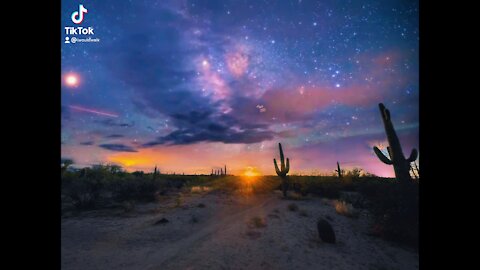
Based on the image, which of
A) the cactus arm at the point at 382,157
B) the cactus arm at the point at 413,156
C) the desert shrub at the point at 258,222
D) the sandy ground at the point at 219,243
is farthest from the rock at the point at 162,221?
the cactus arm at the point at 413,156

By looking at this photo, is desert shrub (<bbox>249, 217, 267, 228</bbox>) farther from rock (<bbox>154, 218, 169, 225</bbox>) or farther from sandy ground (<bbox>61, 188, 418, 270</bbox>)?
rock (<bbox>154, 218, 169, 225</bbox>)

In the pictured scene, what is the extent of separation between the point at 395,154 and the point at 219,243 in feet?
27.4

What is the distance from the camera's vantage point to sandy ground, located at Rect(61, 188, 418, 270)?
274 inches

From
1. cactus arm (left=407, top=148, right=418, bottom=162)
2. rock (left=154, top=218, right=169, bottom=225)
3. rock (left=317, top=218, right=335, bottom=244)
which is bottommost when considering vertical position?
rock (left=317, top=218, right=335, bottom=244)

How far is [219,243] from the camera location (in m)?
8.13

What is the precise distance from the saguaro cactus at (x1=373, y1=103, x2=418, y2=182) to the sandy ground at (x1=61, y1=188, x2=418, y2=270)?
2583mm

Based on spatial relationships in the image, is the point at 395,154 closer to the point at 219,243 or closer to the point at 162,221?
the point at 219,243

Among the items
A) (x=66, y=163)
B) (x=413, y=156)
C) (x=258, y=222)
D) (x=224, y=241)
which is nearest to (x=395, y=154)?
(x=413, y=156)

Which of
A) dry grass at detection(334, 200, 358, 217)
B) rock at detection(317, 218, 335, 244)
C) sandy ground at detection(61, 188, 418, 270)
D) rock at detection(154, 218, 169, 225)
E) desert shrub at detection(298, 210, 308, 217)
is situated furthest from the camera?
desert shrub at detection(298, 210, 308, 217)

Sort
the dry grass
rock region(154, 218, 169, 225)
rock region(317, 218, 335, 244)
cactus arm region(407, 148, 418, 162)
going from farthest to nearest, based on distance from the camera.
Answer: the dry grass → cactus arm region(407, 148, 418, 162) → rock region(154, 218, 169, 225) → rock region(317, 218, 335, 244)

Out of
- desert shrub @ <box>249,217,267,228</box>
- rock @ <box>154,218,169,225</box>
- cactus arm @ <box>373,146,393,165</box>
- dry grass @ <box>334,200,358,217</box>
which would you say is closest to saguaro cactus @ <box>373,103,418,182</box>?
cactus arm @ <box>373,146,393,165</box>

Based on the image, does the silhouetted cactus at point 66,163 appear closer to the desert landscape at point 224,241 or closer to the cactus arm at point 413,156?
the desert landscape at point 224,241
